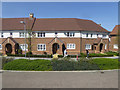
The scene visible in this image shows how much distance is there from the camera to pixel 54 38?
2553 centimetres

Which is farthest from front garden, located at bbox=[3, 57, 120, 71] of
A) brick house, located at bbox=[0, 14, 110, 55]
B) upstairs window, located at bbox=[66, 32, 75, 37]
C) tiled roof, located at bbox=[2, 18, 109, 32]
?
tiled roof, located at bbox=[2, 18, 109, 32]

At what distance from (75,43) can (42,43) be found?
7961mm

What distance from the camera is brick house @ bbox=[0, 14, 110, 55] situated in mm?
26516

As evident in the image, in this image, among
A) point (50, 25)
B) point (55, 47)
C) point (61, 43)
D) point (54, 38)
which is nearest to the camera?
point (61, 43)

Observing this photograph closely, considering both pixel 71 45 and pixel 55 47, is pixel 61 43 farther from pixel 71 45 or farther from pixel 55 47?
pixel 71 45

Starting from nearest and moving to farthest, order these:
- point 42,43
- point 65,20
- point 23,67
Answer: point 23,67 < point 42,43 < point 65,20

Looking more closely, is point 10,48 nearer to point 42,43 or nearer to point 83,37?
point 42,43

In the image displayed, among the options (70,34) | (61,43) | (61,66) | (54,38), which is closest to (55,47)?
(61,43)

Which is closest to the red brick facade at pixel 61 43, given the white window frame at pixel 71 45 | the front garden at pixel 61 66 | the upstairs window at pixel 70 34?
the white window frame at pixel 71 45

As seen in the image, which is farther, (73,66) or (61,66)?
(73,66)

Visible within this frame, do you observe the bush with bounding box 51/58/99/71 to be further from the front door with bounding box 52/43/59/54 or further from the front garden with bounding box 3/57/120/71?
the front door with bounding box 52/43/59/54

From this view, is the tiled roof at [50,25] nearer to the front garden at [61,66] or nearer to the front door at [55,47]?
the front door at [55,47]

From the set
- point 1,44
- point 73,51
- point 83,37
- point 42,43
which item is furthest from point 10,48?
point 83,37

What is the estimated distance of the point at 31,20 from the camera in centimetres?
3083
